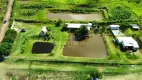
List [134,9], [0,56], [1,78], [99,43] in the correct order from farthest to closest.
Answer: [134,9], [99,43], [0,56], [1,78]

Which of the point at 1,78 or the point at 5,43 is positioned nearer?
the point at 1,78

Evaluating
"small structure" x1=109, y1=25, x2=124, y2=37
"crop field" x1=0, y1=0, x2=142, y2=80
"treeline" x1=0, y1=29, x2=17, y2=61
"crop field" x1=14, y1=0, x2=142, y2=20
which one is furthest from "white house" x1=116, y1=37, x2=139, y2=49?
"treeline" x1=0, y1=29, x2=17, y2=61

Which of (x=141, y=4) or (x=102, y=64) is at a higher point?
(x=141, y=4)

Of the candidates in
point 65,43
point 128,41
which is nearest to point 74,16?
point 65,43

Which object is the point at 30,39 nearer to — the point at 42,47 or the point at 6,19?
the point at 42,47

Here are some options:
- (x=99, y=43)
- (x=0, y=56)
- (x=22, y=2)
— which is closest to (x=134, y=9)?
(x=99, y=43)

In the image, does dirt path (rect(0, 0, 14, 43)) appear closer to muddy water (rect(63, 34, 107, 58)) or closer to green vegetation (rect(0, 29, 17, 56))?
green vegetation (rect(0, 29, 17, 56))

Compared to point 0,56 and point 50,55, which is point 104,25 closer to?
point 50,55
